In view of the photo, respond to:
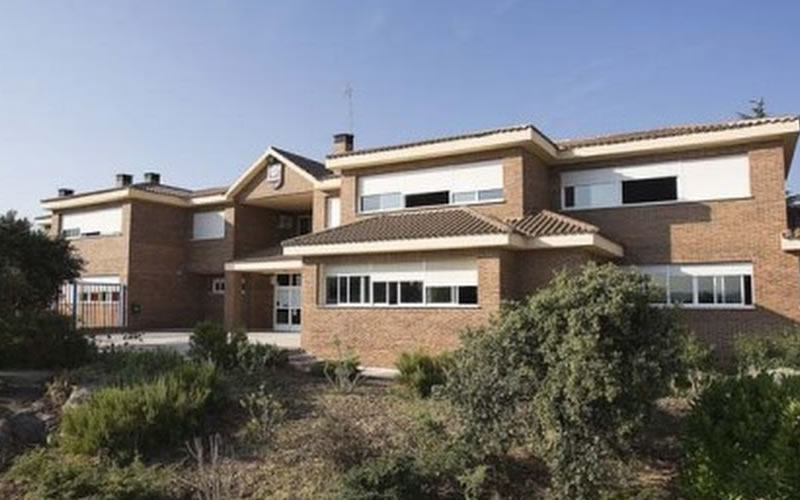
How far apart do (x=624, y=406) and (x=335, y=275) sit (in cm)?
1436

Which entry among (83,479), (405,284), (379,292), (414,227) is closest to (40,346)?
(83,479)

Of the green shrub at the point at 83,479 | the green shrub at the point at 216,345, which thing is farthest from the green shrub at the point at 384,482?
the green shrub at the point at 216,345

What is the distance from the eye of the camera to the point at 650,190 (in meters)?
21.2

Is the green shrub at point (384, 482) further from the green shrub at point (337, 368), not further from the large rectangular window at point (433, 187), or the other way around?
the large rectangular window at point (433, 187)

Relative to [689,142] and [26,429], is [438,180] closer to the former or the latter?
[689,142]

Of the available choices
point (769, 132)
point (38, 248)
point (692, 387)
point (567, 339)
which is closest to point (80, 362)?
point (38, 248)

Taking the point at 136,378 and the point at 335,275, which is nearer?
the point at 136,378

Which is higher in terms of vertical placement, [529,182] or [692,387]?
[529,182]

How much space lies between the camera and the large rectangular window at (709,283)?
19.7 m

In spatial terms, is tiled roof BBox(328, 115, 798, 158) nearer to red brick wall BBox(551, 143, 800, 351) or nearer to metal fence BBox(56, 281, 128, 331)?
red brick wall BBox(551, 143, 800, 351)

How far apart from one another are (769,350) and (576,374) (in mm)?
12170

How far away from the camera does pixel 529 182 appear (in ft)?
70.5

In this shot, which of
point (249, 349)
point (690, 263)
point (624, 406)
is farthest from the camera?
point (690, 263)

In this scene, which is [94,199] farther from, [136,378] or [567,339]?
[567,339]
